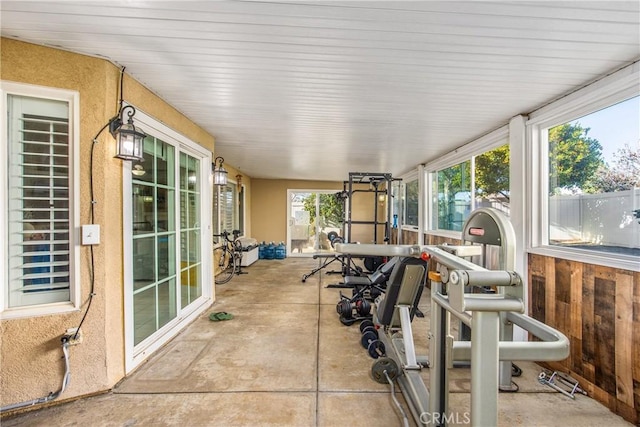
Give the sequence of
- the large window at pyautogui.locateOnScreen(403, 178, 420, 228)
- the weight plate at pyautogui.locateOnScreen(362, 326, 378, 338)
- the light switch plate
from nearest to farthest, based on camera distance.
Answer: the light switch plate
the weight plate at pyautogui.locateOnScreen(362, 326, 378, 338)
the large window at pyautogui.locateOnScreen(403, 178, 420, 228)

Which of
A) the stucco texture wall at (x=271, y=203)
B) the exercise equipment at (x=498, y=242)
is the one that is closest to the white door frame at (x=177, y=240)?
the exercise equipment at (x=498, y=242)

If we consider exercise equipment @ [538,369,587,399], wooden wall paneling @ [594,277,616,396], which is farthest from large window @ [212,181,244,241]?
wooden wall paneling @ [594,277,616,396]

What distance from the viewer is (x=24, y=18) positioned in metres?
1.44

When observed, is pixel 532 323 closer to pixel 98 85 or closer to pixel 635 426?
pixel 635 426

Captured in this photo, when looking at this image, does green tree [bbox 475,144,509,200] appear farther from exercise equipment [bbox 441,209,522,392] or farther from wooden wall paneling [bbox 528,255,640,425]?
exercise equipment [bbox 441,209,522,392]

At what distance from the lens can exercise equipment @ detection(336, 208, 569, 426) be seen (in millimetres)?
1082

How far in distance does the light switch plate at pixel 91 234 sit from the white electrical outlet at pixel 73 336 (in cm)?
61

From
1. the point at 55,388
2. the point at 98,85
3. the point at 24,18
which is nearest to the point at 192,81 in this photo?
the point at 98,85

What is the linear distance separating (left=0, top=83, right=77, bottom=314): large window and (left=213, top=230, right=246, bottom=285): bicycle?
334cm

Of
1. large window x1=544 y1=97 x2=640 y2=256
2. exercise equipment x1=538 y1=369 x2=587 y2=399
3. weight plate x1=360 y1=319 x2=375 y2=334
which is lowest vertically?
exercise equipment x1=538 y1=369 x2=587 y2=399

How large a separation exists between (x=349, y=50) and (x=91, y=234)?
2153 millimetres

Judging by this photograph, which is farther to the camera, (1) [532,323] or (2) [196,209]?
(2) [196,209]

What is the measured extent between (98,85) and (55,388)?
2121 millimetres

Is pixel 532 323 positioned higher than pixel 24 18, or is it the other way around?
pixel 24 18
